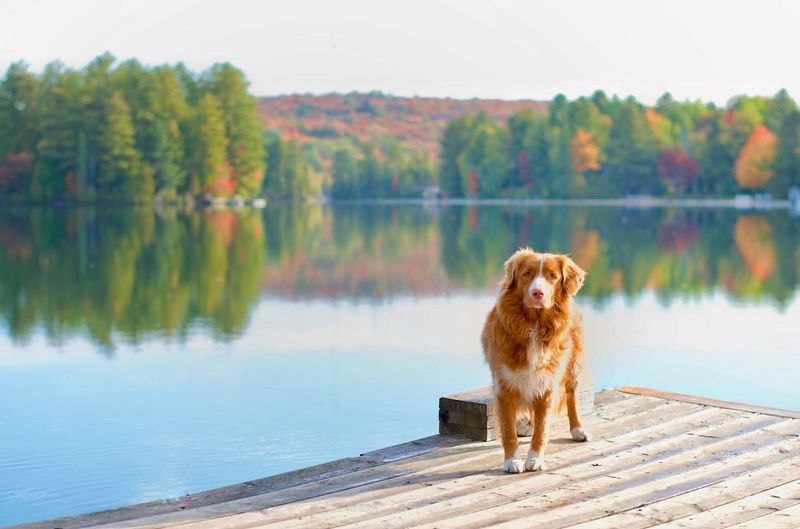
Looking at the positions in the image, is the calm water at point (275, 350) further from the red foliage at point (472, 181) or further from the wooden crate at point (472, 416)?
the red foliage at point (472, 181)

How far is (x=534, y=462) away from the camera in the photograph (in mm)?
5121

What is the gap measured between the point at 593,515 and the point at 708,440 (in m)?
1.60

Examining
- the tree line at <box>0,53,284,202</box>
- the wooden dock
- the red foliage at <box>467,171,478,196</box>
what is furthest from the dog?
the red foliage at <box>467,171,478,196</box>

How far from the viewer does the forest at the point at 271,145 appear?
84.0 meters

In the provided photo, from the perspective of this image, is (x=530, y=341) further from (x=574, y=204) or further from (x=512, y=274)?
(x=574, y=204)

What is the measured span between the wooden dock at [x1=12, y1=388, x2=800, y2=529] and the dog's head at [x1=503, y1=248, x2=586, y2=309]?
0.80 meters

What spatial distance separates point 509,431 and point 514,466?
0.55ft

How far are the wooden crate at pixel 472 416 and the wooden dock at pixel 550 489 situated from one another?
0.21 ft

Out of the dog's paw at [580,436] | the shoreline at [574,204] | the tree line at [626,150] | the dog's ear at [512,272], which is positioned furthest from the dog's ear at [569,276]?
the tree line at [626,150]

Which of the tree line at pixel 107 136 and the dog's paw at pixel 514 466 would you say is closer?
the dog's paw at pixel 514 466

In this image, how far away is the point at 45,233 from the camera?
38.4m

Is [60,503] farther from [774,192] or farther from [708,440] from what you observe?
[774,192]

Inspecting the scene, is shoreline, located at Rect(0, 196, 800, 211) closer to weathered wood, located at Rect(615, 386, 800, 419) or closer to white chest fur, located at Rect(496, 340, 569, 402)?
weathered wood, located at Rect(615, 386, 800, 419)

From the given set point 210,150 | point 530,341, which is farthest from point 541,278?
point 210,150
